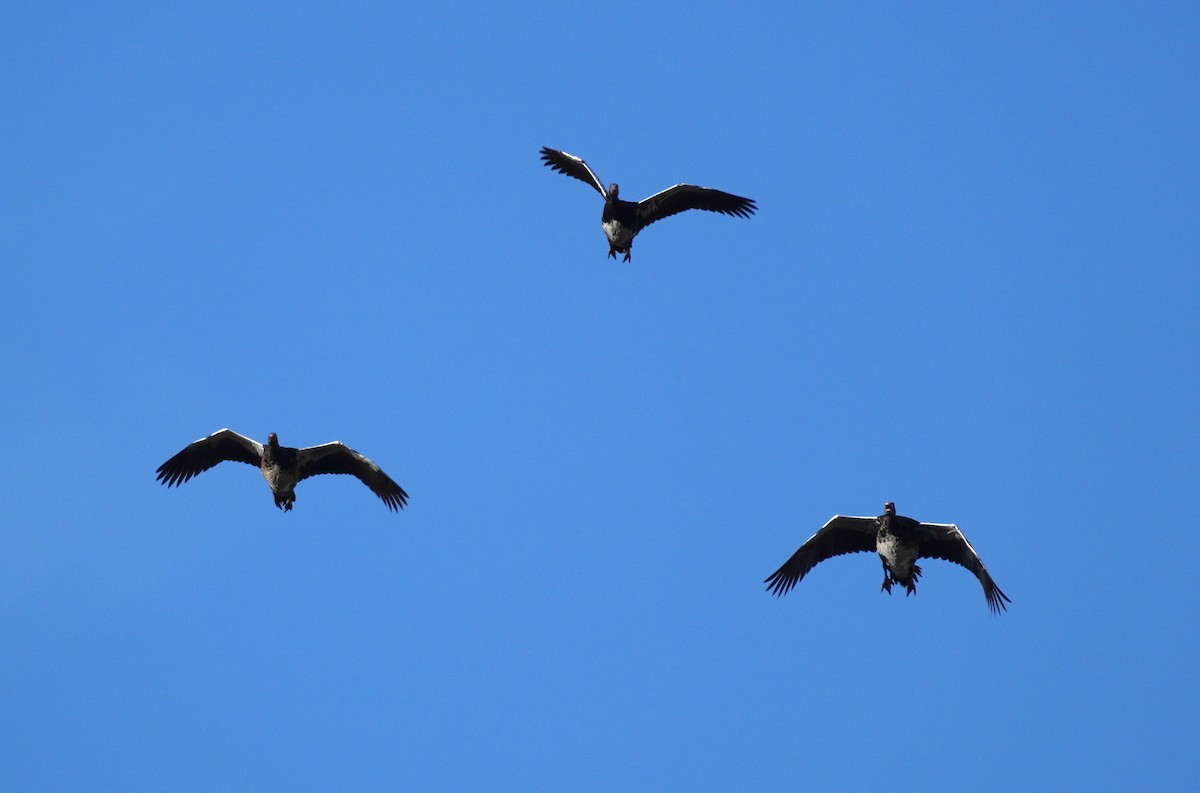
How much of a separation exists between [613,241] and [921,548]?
8928 millimetres

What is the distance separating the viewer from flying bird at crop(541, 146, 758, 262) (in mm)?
26375

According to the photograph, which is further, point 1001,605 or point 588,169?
point 588,169

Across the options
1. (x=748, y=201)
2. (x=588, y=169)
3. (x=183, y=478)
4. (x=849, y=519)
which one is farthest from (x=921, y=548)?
(x=183, y=478)

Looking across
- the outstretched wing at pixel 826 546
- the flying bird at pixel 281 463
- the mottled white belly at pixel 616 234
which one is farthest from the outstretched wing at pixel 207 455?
the outstretched wing at pixel 826 546

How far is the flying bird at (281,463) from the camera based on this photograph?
24188 mm

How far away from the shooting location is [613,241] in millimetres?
26516

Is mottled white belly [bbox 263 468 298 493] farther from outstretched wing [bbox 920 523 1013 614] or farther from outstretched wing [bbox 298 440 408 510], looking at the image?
outstretched wing [bbox 920 523 1013 614]

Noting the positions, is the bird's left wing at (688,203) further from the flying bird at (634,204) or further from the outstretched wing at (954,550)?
the outstretched wing at (954,550)

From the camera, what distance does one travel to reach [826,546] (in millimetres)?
23281

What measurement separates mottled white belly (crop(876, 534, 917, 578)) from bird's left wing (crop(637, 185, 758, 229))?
8575 mm

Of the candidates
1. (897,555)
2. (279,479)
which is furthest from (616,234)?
(897,555)

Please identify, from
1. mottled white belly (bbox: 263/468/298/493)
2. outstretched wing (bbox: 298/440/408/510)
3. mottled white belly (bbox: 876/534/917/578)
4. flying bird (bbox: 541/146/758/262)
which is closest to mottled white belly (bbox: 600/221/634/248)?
flying bird (bbox: 541/146/758/262)

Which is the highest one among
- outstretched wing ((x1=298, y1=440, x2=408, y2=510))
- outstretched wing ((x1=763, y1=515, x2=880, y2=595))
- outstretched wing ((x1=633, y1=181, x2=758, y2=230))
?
outstretched wing ((x1=633, y1=181, x2=758, y2=230))

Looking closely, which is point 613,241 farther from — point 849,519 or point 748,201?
point 849,519
